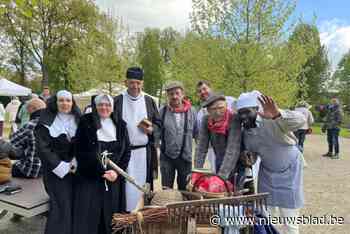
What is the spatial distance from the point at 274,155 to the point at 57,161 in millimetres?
2150

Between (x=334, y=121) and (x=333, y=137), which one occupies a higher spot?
(x=334, y=121)

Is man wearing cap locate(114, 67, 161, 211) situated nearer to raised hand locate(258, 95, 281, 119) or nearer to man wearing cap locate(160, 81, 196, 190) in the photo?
man wearing cap locate(160, 81, 196, 190)

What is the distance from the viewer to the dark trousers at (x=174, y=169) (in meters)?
3.99

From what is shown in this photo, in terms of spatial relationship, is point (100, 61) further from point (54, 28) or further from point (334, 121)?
point (54, 28)

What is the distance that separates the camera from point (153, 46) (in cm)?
3541

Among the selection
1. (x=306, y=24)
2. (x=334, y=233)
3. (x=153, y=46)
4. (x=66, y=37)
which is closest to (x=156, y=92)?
(x=153, y=46)

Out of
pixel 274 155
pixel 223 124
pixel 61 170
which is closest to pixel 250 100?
pixel 223 124

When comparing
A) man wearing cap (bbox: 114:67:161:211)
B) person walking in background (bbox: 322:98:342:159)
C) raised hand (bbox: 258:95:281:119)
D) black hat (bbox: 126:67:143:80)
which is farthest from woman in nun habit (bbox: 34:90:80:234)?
person walking in background (bbox: 322:98:342:159)

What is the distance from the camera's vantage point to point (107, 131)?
337 cm

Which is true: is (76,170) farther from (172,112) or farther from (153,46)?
(153,46)

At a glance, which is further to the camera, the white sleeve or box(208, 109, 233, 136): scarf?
the white sleeve

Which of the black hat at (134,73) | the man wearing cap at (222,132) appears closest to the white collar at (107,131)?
the black hat at (134,73)

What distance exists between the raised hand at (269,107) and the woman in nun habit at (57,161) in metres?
2.01

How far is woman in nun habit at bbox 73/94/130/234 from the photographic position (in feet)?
10.8
